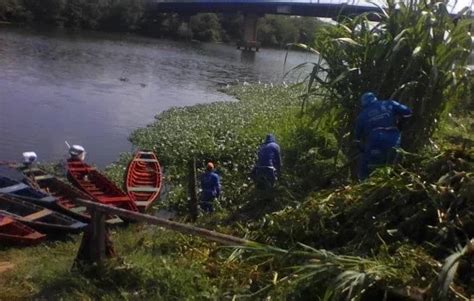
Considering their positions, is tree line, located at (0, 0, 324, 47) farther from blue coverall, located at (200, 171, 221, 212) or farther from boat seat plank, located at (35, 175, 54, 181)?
blue coverall, located at (200, 171, 221, 212)

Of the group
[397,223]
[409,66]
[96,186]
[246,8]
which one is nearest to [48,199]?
[96,186]

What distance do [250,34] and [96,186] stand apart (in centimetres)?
6615

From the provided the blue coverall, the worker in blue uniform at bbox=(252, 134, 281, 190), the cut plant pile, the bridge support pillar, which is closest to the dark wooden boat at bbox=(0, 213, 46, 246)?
the blue coverall

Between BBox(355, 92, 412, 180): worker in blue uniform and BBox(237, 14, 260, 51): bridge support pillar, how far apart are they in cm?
6834

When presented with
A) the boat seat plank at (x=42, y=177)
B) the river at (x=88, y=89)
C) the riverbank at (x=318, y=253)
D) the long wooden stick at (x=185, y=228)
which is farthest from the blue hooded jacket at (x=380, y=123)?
the boat seat plank at (x=42, y=177)

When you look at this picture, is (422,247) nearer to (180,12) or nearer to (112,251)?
(112,251)

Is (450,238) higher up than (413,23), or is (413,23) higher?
(413,23)

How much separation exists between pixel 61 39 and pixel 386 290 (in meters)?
48.8

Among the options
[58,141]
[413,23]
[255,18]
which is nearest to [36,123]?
[58,141]

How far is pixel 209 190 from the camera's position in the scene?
10.5 meters

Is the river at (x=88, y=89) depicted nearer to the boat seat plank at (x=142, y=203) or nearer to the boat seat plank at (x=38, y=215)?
the boat seat plank at (x=142, y=203)

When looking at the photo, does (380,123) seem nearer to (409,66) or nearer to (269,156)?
(409,66)

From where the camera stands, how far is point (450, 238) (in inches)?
174

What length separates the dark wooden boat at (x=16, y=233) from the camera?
28.8 feet
